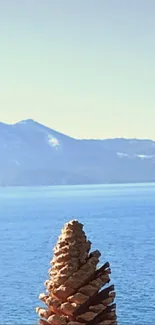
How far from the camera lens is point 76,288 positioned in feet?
4.59

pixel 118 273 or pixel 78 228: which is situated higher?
pixel 118 273

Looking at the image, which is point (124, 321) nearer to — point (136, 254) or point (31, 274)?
point (31, 274)

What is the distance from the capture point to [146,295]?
100 ft

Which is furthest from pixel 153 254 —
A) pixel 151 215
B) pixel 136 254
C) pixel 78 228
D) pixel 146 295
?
pixel 78 228

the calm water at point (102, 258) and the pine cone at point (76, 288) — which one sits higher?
the calm water at point (102, 258)

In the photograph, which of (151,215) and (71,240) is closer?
(71,240)

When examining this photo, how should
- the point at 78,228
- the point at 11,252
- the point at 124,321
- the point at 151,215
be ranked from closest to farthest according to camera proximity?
the point at 78,228, the point at 124,321, the point at 11,252, the point at 151,215

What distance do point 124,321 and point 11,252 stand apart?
23497mm

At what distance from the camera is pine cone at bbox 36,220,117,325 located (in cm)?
139

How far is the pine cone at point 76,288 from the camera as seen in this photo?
1.39 metres

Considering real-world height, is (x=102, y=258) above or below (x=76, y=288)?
above

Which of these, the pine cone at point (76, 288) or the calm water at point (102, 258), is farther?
the calm water at point (102, 258)

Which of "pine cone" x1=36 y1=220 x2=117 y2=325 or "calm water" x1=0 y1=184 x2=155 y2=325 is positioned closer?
"pine cone" x1=36 y1=220 x2=117 y2=325

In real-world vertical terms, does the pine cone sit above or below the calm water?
below
